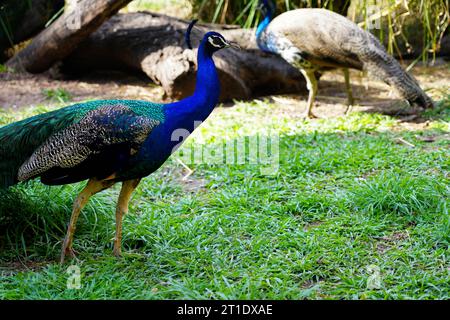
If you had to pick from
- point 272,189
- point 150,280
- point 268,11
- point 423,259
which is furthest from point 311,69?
point 150,280

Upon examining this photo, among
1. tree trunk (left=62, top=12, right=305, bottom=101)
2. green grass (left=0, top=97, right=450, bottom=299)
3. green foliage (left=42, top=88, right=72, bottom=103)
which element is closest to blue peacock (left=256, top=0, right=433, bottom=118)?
tree trunk (left=62, top=12, right=305, bottom=101)

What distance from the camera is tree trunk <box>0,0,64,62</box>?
23.2 feet

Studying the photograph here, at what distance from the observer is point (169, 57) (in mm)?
→ 6395

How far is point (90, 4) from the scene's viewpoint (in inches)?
237

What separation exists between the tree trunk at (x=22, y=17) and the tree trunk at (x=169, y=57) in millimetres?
773

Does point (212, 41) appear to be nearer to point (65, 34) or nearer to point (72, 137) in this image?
point (72, 137)

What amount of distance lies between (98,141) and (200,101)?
0.56m

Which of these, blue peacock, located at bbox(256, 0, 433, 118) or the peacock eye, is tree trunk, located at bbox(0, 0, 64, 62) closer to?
blue peacock, located at bbox(256, 0, 433, 118)

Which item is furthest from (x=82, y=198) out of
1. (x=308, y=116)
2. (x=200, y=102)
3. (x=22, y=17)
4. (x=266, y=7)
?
(x=22, y=17)

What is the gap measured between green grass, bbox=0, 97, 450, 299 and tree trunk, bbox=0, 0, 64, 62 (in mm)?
3565

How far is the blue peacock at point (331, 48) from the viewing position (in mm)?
5590

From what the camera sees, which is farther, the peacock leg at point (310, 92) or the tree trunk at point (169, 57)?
the tree trunk at point (169, 57)

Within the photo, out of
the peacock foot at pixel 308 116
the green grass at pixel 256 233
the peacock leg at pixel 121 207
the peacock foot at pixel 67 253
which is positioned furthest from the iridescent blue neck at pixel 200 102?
the peacock foot at pixel 308 116

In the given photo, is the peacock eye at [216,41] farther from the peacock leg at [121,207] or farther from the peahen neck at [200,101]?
the peacock leg at [121,207]
